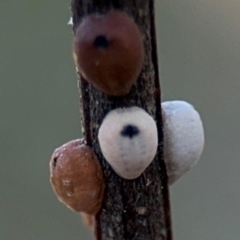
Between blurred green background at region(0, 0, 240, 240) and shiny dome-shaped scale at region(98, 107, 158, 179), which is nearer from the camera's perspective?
shiny dome-shaped scale at region(98, 107, 158, 179)

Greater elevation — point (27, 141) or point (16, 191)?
point (27, 141)

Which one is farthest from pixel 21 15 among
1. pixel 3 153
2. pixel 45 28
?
pixel 3 153

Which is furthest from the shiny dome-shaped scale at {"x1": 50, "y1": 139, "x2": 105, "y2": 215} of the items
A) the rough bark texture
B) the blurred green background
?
the blurred green background

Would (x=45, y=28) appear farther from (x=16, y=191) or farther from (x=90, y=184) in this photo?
(x=90, y=184)

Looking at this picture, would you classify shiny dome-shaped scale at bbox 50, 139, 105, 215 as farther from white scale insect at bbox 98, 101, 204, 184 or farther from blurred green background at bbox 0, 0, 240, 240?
blurred green background at bbox 0, 0, 240, 240

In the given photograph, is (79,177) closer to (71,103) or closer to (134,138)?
(134,138)

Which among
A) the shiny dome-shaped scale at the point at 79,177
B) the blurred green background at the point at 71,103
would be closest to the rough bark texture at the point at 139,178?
the shiny dome-shaped scale at the point at 79,177

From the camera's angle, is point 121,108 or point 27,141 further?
point 27,141

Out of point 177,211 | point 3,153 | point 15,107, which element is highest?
point 15,107

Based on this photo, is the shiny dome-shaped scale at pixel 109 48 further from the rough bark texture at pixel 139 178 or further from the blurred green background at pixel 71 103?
the blurred green background at pixel 71 103
